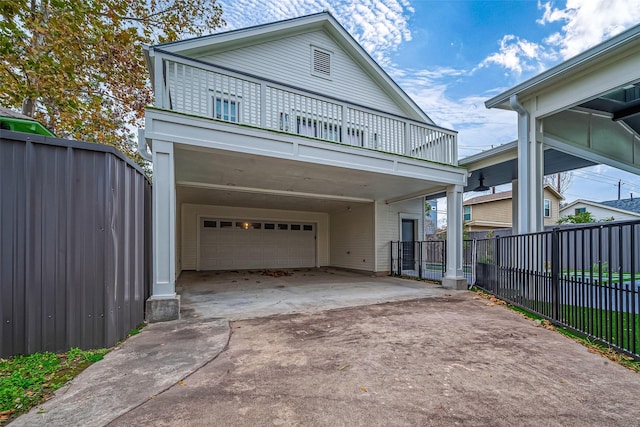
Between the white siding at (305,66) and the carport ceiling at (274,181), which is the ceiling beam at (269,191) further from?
the white siding at (305,66)

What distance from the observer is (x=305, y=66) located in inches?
358

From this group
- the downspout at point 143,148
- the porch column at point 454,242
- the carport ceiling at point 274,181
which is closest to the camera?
the downspout at point 143,148

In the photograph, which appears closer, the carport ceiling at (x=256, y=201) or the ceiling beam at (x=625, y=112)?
the ceiling beam at (x=625, y=112)

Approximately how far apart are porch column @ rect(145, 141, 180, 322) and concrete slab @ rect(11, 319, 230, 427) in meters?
0.34

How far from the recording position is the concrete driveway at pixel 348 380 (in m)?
1.99

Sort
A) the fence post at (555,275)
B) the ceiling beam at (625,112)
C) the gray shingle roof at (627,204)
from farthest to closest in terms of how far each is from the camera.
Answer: the gray shingle roof at (627,204) < the ceiling beam at (625,112) < the fence post at (555,275)

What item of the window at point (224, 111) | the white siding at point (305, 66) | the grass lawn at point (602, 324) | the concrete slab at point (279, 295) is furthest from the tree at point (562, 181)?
the window at point (224, 111)

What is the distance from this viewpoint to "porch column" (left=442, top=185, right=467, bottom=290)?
7412mm

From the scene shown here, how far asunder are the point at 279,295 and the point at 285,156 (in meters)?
3.17

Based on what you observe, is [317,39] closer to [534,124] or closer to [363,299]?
[534,124]

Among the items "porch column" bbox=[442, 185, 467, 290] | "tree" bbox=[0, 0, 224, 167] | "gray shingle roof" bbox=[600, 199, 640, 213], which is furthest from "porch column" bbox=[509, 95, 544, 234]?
"gray shingle roof" bbox=[600, 199, 640, 213]

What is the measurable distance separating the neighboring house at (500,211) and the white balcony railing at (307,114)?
607 inches

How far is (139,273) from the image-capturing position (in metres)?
4.06

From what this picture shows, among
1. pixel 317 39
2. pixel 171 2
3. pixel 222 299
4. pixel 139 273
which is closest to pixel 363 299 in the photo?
pixel 222 299
